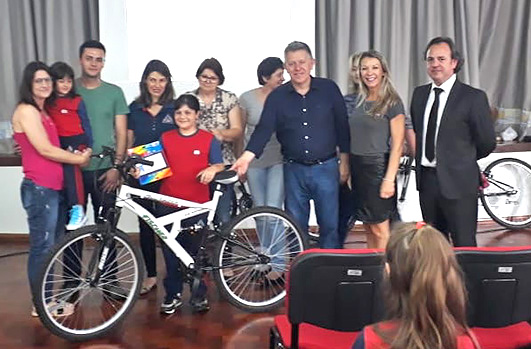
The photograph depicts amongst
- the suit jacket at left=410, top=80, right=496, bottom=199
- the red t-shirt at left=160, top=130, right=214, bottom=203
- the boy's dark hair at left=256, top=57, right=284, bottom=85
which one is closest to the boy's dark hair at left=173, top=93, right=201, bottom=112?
the red t-shirt at left=160, top=130, right=214, bottom=203

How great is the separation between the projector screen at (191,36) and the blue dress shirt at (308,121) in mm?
1486

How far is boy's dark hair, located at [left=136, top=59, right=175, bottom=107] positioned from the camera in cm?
360

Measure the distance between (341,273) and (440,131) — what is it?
119 cm

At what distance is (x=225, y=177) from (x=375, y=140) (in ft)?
2.73

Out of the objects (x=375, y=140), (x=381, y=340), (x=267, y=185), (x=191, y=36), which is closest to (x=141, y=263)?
(x=267, y=185)

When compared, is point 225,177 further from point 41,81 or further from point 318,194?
point 41,81

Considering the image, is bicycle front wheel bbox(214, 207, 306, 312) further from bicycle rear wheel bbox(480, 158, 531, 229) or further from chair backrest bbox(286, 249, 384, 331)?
bicycle rear wheel bbox(480, 158, 531, 229)

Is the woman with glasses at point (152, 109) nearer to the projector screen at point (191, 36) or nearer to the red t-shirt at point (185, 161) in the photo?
the red t-shirt at point (185, 161)

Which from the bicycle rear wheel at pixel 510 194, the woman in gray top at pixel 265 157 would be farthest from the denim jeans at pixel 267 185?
the bicycle rear wheel at pixel 510 194

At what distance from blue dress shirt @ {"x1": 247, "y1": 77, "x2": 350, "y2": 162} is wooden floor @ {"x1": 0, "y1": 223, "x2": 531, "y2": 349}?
0.92 metres

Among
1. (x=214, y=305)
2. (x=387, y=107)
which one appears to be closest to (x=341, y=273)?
(x=387, y=107)

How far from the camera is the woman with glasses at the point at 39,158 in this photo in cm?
326

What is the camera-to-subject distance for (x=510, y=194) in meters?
5.36

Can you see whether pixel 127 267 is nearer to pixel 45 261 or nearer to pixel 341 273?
pixel 45 261
